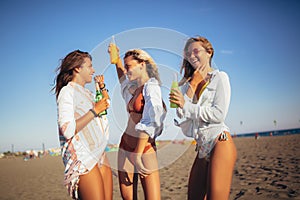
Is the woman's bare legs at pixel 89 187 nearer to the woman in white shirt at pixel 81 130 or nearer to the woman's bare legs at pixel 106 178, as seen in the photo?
the woman in white shirt at pixel 81 130

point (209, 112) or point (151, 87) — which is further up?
point (151, 87)

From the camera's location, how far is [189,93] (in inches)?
98.7

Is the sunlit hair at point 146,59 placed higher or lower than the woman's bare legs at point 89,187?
higher

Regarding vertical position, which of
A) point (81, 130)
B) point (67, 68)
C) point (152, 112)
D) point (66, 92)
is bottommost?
point (81, 130)

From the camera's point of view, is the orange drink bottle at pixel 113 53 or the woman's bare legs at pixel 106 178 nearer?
the woman's bare legs at pixel 106 178

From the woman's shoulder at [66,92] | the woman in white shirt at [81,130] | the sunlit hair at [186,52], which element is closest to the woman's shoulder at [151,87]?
the sunlit hair at [186,52]

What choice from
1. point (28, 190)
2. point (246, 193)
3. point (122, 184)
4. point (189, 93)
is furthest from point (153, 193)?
point (28, 190)

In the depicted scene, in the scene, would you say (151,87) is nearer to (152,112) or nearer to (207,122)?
(152,112)

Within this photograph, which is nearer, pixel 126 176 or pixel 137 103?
pixel 137 103

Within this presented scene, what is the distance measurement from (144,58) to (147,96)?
1.38ft

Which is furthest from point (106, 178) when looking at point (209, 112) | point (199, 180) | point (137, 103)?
point (209, 112)

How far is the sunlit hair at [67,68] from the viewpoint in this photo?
2.47 meters

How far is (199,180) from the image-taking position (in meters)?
2.47

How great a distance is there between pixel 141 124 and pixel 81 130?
537mm
